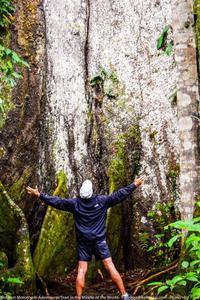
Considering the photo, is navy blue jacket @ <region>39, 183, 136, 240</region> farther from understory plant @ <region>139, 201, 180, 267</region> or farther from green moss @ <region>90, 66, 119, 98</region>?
green moss @ <region>90, 66, 119, 98</region>

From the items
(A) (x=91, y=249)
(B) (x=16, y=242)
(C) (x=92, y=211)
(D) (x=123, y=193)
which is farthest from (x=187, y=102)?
(B) (x=16, y=242)

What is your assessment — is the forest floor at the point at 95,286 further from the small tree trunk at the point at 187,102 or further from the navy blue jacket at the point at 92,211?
the small tree trunk at the point at 187,102

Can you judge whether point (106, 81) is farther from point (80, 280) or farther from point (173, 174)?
point (80, 280)

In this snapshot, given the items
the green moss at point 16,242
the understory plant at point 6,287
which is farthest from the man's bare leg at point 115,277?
the green moss at point 16,242

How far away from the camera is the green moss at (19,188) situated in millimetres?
8414

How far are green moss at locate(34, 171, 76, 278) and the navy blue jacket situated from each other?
77.7 inches

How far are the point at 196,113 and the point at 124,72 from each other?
3.74 meters

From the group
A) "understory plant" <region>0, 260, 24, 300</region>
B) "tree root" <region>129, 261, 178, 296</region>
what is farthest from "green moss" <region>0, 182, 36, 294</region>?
"tree root" <region>129, 261, 178, 296</region>

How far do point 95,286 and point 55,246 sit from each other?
3.30 ft

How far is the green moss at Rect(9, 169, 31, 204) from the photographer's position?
841 cm

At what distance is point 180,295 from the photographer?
4844mm

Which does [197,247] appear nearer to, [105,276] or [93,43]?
[105,276]

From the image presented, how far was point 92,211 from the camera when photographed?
5.92m

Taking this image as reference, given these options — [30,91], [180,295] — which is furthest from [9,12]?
[180,295]
